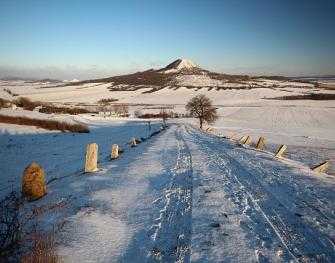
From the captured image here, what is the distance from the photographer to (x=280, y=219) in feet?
36.0

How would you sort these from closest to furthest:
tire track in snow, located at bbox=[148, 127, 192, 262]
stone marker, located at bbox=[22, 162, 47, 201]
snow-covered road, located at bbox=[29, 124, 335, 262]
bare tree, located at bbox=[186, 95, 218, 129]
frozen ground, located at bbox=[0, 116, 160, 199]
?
→ tire track in snow, located at bbox=[148, 127, 192, 262] < snow-covered road, located at bbox=[29, 124, 335, 262] < stone marker, located at bbox=[22, 162, 47, 201] < frozen ground, located at bbox=[0, 116, 160, 199] < bare tree, located at bbox=[186, 95, 218, 129]

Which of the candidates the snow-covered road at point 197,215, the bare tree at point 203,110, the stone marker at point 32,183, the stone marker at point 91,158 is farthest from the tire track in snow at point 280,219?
the bare tree at point 203,110

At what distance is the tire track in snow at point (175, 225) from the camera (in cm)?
886

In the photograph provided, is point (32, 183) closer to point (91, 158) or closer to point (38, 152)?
point (91, 158)

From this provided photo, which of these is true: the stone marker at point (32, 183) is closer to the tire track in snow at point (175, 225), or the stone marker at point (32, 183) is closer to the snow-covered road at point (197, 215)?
the snow-covered road at point (197, 215)

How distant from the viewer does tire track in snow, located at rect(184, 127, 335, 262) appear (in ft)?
29.4

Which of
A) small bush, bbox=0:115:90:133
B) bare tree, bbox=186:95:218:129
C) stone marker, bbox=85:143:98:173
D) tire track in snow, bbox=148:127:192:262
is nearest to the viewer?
tire track in snow, bbox=148:127:192:262

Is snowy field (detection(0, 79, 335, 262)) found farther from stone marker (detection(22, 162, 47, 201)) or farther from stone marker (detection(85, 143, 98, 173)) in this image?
stone marker (detection(85, 143, 98, 173))

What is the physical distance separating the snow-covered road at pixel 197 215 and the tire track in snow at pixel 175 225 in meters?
0.02

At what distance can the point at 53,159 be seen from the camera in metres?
29.9

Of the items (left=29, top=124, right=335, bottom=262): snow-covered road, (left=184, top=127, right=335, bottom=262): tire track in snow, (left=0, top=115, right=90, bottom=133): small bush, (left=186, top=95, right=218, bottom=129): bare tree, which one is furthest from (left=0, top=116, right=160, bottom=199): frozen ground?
(left=186, top=95, right=218, bottom=129): bare tree

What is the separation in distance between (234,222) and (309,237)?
204cm

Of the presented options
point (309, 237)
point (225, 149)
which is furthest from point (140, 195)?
point (225, 149)

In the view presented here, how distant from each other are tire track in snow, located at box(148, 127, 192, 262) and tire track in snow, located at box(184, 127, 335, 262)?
183 cm
